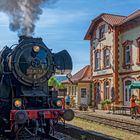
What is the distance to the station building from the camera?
97.2 ft

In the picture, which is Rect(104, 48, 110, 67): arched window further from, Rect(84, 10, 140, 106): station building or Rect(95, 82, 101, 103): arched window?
Rect(95, 82, 101, 103): arched window

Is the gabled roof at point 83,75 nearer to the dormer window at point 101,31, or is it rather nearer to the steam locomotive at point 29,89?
the dormer window at point 101,31

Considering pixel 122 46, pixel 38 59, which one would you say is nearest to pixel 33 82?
pixel 38 59

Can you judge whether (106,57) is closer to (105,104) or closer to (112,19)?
(112,19)

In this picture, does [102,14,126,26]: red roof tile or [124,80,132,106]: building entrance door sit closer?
[124,80,132,106]: building entrance door

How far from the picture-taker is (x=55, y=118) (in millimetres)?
10695

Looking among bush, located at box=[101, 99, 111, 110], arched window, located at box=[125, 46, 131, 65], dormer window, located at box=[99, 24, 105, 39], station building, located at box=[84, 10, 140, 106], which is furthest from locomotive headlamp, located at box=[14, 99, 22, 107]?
dormer window, located at box=[99, 24, 105, 39]

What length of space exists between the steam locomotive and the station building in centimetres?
1817

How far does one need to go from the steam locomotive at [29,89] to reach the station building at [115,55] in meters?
18.2

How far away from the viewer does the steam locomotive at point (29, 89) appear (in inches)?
410

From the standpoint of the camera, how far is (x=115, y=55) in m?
31.8

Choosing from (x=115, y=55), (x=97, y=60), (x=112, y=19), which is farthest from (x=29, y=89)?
(x=97, y=60)

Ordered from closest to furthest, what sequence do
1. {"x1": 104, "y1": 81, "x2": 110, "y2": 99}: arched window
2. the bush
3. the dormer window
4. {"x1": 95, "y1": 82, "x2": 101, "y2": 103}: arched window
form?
the bush → {"x1": 104, "y1": 81, "x2": 110, "y2": 99}: arched window → the dormer window → {"x1": 95, "y1": 82, "x2": 101, "y2": 103}: arched window

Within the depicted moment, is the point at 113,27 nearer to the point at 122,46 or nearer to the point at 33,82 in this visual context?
the point at 122,46
